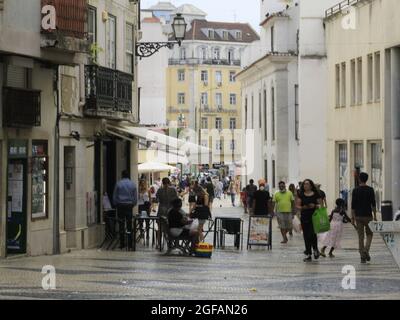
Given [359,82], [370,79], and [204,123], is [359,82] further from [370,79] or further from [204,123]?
[204,123]

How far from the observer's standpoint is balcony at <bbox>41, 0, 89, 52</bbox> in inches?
931

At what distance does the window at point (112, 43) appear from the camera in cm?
3081

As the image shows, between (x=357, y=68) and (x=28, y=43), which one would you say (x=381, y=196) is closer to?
(x=357, y=68)

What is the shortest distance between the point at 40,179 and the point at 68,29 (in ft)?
11.1

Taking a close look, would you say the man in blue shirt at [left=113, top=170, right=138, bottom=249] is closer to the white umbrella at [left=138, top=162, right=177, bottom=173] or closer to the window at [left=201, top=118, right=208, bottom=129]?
the white umbrella at [left=138, top=162, right=177, bottom=173]

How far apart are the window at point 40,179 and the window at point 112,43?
5.86 m

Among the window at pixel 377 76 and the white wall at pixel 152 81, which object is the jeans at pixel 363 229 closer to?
the window at pixel 377 76

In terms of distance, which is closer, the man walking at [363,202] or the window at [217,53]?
the man walking at [363,202]

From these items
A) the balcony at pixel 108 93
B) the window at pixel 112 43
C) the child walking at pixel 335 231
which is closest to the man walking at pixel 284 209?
the balcony at pixel 108 93

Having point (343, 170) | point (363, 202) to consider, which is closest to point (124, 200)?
point (363, 202)

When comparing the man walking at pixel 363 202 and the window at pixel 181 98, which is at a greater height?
the window at pixel 181 98

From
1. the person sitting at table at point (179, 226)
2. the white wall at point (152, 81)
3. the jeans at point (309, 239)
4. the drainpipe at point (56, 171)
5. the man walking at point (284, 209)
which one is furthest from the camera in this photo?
the white wall at point (152, 81)
